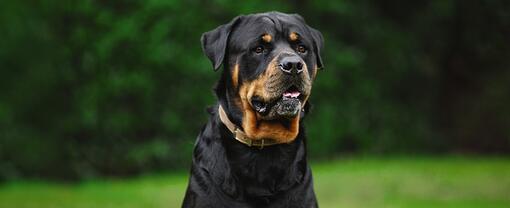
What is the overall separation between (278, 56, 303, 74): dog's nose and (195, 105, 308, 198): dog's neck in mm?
454

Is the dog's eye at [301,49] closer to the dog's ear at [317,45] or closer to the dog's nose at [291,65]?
the dog's ear at [317,45]

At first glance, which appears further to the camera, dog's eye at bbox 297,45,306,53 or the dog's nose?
dog's eye at bbox 297,45,306,53

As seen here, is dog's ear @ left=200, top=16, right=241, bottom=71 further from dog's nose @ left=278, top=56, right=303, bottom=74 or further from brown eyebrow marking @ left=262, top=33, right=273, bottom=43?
dog's nose @ left=278, top=56, right=303, bottom=74

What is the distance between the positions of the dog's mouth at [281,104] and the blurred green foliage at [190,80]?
10267 millimetres

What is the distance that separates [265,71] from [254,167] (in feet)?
1.84

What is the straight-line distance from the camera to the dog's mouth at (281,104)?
4953mm

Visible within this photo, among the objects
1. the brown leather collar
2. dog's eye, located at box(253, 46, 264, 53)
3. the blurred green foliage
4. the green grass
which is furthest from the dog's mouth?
the blurred green foliage

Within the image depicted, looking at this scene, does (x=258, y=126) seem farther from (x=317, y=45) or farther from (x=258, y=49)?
(x=317, y=45)

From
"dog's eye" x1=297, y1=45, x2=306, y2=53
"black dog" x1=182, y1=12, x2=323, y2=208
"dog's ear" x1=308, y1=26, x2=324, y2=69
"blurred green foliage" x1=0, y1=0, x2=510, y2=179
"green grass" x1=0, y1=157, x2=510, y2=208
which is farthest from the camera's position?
"blurred green foliage" x1=0, y1=0, x2=510, y2=179

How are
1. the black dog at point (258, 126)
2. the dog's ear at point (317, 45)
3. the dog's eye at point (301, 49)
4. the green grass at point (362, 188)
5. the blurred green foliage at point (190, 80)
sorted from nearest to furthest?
1. the black dog at point (258, 126)
2. the dog's eye at point (301, 49)
3. the dog's ear at point (317, 45)
4. the green grass at point (362, 188)
5. the blurred green foliage at point (190, 80)

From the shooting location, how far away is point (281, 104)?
496cm

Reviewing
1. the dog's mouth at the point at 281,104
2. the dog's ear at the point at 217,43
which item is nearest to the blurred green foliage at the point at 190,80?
the dog's ear at the point at 217,43

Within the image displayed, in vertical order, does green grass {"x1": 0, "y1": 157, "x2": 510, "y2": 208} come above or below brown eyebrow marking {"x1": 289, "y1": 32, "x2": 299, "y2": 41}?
below

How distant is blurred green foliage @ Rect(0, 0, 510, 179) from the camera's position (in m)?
15.1
